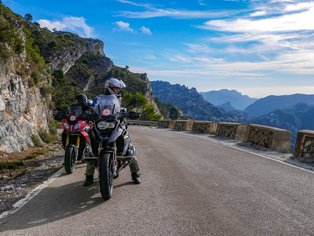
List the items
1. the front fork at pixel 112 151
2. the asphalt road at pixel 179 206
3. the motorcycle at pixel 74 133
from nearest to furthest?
the asphalt road at pixel 179 206, the front fork at pixel 112 151, the motorcycle at pixel 74 133

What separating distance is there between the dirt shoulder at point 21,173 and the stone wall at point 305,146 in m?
7.26

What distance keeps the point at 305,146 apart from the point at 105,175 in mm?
7558

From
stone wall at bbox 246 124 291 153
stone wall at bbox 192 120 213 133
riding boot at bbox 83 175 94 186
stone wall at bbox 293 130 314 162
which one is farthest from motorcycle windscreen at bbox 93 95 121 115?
stone wall at bbox 192 120 213 133

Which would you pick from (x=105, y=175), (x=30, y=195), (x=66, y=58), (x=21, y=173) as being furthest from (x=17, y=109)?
(x=66, y=58)

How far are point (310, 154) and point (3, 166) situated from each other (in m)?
8.82

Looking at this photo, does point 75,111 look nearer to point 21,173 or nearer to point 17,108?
point 21,173

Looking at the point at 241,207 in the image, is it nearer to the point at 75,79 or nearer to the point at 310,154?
the point at 310,154

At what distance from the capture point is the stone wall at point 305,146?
34.9 ft

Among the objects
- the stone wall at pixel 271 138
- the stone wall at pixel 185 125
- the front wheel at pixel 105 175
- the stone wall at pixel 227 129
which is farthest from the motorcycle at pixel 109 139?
the stone wall at pixel 185 125

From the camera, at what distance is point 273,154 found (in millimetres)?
12188

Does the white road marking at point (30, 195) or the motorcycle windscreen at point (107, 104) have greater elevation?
the motorcycle windscreen at point (107, 104)

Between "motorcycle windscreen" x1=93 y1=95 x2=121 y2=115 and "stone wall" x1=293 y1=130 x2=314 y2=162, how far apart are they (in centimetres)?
685

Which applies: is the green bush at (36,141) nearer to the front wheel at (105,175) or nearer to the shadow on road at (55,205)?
the shadow on road at (55,205)

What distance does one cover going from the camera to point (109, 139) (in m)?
5.94
